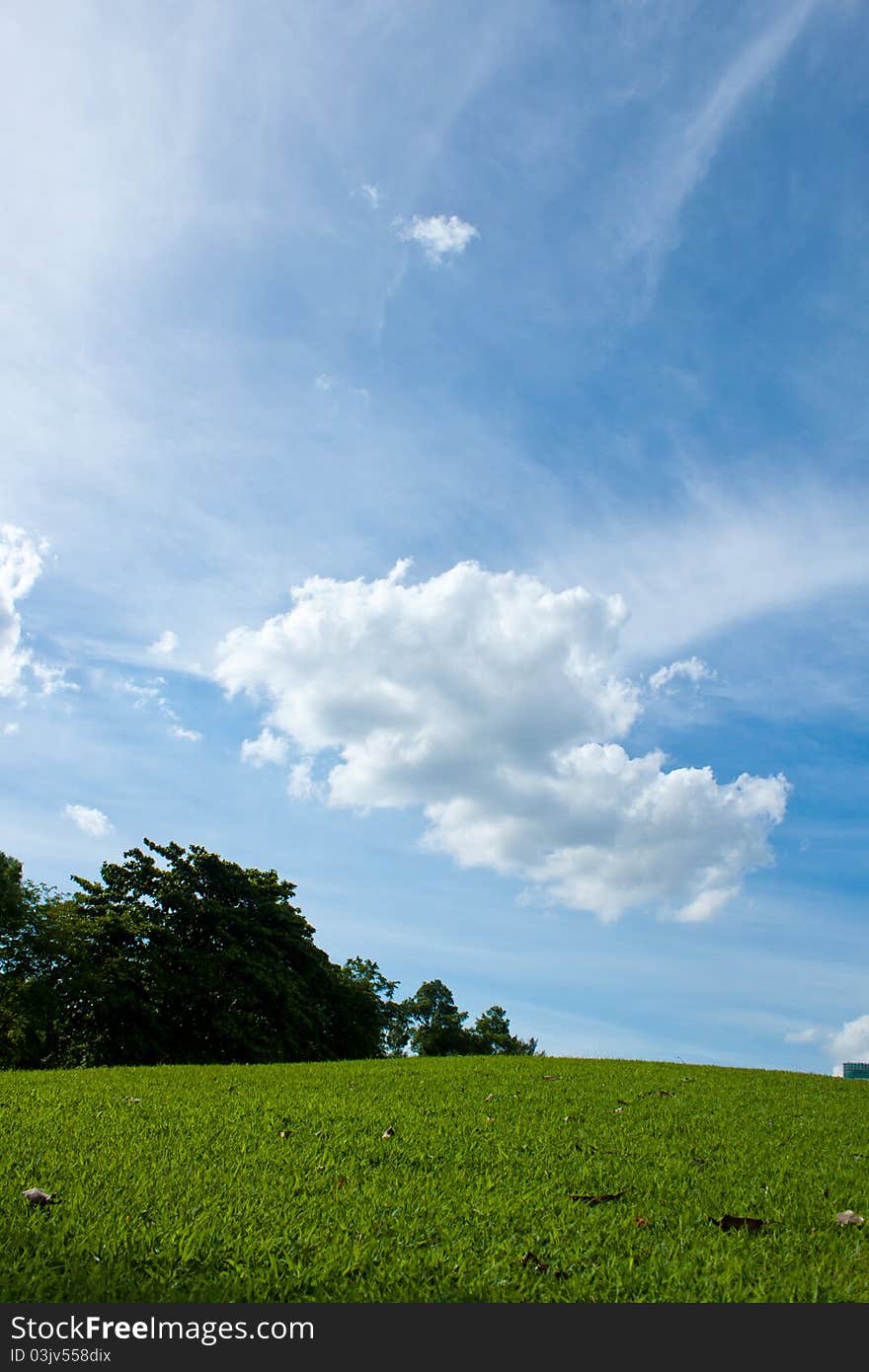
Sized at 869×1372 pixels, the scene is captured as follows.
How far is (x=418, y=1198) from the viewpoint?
5.70 meters

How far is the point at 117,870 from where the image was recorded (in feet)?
116

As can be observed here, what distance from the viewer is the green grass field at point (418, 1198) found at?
4422mm

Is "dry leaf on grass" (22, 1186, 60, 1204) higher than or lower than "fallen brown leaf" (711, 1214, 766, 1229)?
higher

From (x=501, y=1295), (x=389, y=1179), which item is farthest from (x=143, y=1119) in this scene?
(x=501, y=1295)

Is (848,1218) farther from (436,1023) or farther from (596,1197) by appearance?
(436,1023)

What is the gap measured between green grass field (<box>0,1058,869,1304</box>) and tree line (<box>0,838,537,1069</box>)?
21689mm

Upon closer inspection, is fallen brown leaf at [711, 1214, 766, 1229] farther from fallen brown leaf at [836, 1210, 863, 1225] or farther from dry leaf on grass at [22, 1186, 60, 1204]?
dry leaf on grass at [22, 1186, 60, 1204]

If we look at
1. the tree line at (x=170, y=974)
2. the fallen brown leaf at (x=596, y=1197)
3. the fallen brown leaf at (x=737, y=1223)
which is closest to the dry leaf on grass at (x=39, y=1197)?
the fallen brown leaf at (x=596, y=1197)

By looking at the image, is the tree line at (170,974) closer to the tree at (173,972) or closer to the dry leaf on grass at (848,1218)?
the tree at (173,972)

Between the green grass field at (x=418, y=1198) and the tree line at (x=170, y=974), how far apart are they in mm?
21689

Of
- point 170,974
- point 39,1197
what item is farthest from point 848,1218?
point 170,974

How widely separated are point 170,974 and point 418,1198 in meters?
28.8

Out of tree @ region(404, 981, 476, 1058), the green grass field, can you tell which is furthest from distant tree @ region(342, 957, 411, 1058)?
the green grass field

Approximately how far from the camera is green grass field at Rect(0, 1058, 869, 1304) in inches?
174
